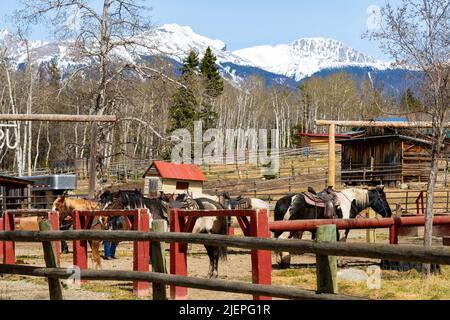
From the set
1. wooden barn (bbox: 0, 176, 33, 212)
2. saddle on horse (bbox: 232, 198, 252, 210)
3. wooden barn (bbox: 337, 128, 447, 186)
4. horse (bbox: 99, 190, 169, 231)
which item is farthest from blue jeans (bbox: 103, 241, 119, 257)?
wooden barn (bbox: 337, 128, 447, 186)

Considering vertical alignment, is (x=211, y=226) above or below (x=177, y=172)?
above

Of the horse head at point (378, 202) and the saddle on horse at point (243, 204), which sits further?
the saddle on horse at point (243, 204)

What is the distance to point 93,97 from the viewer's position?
26047mm

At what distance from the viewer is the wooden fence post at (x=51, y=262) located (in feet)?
29.1

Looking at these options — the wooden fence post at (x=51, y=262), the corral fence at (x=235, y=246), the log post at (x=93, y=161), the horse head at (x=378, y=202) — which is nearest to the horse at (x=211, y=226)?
the corral fence at (x=235, y=246)

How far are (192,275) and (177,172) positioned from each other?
34727mm

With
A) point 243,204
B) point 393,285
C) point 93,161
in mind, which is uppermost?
point 93,161

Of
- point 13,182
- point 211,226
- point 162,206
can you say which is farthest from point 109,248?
point 13,182

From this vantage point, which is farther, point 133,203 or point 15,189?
point 15,189

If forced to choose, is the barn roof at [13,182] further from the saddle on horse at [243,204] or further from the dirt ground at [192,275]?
the saddle on horse at [243,204]

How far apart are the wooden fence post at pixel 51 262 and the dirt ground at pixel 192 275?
158 centimetres

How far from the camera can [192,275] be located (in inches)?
566

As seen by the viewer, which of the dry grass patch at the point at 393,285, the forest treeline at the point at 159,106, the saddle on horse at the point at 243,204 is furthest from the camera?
the forest treeline at the point at 159,106

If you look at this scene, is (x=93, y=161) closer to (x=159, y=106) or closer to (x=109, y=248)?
(x=109, y=248)
